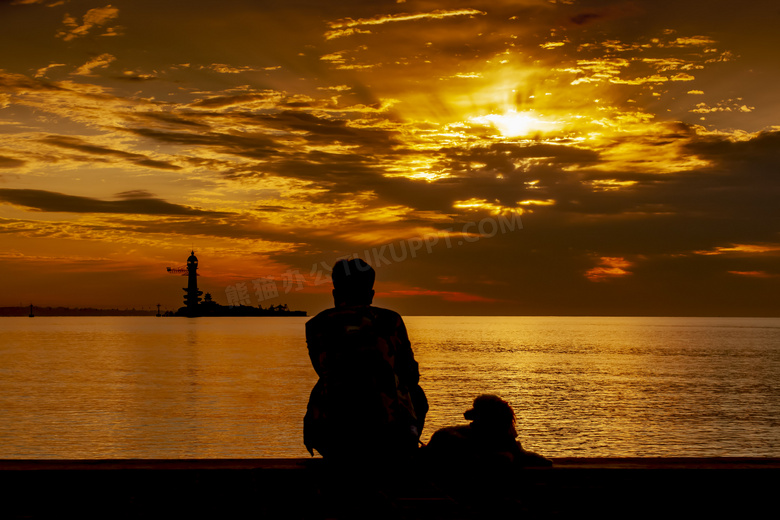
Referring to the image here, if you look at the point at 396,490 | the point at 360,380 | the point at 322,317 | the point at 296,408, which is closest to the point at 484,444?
the point at 396,490

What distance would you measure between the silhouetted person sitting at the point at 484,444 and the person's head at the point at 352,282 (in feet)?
4.26

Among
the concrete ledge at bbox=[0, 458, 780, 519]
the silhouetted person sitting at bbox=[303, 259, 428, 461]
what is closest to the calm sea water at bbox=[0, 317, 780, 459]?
the concrete ledge at bbox=[0, 458, 780, 519]

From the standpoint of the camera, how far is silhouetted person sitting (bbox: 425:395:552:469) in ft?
16.3

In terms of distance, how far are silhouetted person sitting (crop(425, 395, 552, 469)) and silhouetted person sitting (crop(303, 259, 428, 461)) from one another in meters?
0.55

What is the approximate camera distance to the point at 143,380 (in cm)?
6156

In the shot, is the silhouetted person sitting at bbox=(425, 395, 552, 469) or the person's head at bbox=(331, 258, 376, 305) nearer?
the person's head at bbox=(331, 258, 376, 305)

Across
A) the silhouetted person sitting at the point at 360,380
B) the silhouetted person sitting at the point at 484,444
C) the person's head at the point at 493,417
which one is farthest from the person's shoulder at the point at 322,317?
the person's head at the point at 493,417

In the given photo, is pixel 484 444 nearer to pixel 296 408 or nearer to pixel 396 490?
pixel 396 490

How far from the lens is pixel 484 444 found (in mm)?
5125

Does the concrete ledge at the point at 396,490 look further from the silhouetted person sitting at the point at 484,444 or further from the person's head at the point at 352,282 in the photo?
the person's head at the point at 352,282

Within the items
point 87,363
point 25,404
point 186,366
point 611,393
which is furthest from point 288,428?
point 87,363

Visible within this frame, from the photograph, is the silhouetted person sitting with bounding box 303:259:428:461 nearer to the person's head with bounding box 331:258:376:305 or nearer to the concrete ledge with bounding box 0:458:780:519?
the person's head with bounding box 331:258:376:305

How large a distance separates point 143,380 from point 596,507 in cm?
6237

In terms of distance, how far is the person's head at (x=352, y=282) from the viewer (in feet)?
14.9
